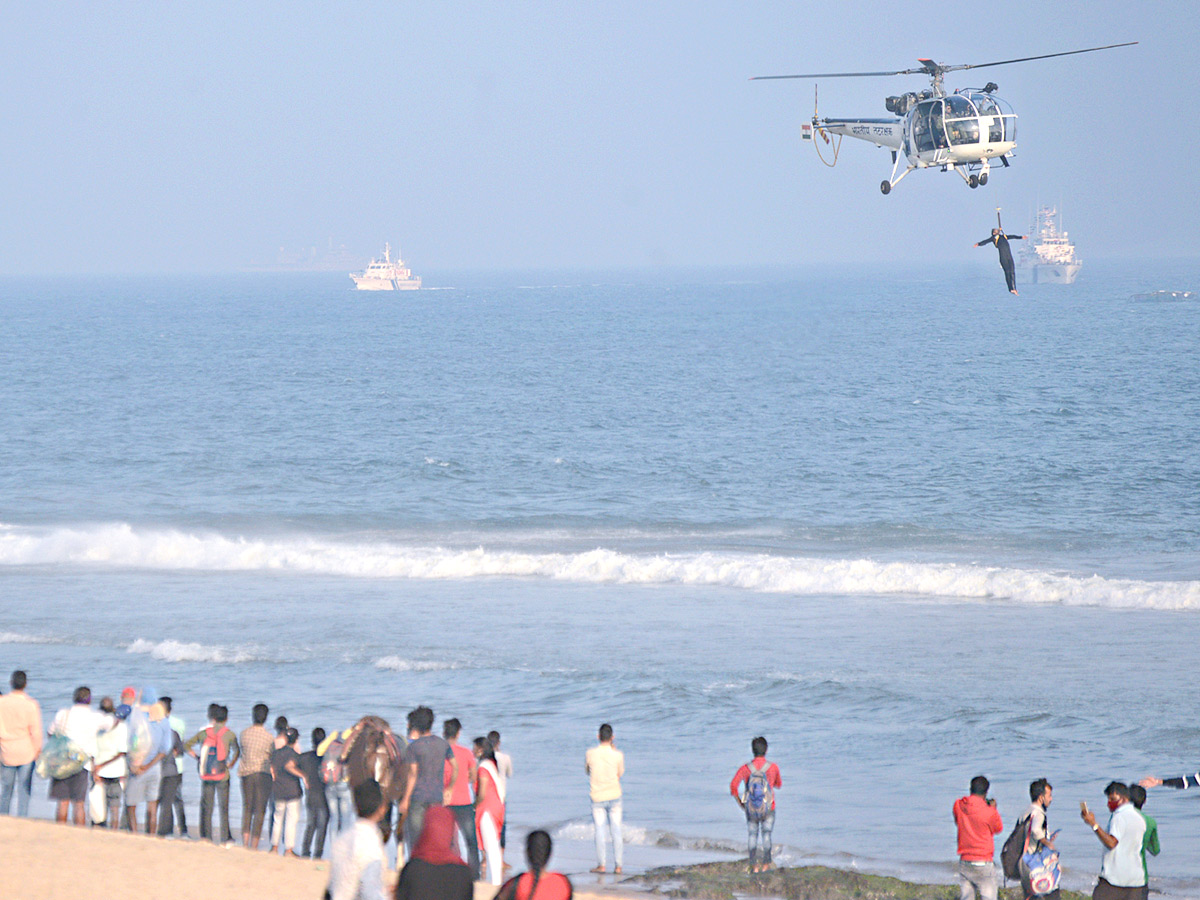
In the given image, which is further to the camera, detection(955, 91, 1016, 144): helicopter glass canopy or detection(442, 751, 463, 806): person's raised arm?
detection(955, 91, 1016, 144): helicopter glass canopy

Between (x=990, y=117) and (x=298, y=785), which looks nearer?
(x=298, y=785)

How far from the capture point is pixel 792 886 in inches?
411

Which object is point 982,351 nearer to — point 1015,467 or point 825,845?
point 1015,467

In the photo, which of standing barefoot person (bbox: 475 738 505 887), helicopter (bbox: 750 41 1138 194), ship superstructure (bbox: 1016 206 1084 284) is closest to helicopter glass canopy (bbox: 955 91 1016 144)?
helicopter (bbox: 750 41 1138 194)

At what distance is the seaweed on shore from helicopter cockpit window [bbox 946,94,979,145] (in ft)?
37.8

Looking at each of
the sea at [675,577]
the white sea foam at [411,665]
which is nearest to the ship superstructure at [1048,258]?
the sea at [675,577]

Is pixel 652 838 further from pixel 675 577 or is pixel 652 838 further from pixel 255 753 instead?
pixel 675 577

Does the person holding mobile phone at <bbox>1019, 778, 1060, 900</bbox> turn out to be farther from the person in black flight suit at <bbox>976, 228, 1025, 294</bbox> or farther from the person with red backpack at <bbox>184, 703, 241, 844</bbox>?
the person in black flight suit at <bbox>976, 228, 1025, 294</bbox>

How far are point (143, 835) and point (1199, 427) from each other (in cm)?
4558

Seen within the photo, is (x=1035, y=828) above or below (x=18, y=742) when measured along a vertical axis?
below

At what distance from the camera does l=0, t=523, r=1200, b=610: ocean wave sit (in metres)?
23.8

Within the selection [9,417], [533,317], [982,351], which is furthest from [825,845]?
[533,317]

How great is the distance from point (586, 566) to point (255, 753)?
16.1 m

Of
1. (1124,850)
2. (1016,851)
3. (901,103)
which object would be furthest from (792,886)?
(901,103)
